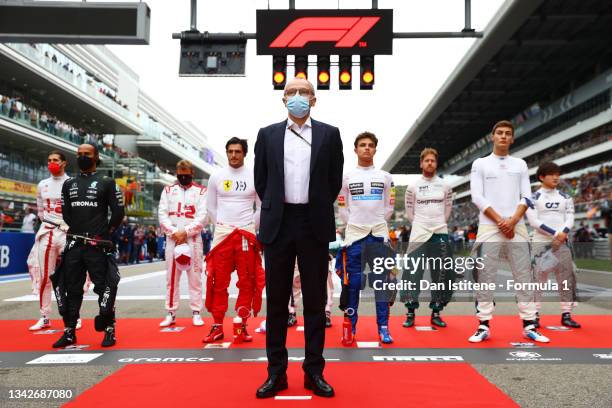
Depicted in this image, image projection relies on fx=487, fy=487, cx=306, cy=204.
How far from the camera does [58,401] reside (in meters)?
3.07

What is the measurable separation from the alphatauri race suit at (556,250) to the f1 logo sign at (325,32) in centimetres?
469

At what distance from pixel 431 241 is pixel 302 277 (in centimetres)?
281

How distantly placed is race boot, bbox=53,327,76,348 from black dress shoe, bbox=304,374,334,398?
2.74 m

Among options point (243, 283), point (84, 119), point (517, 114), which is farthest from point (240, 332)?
point (517, 114)

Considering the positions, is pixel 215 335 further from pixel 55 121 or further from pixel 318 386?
pixel 55 121

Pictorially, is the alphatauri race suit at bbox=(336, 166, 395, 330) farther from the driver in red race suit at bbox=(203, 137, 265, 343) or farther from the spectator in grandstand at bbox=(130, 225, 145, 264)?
the spectator in grandstand at bbox=(130, 225, 145, 264)

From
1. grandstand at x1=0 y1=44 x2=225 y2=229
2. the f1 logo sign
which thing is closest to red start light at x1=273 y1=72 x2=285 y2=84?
the f1 logo sign

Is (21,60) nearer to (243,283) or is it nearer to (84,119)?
(84,119)

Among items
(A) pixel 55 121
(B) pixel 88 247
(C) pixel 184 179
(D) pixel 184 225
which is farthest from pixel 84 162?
(A) pixel 55 121

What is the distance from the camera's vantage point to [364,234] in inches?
202

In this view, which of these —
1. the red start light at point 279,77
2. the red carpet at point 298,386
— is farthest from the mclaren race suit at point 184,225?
the red start light at point 279,77

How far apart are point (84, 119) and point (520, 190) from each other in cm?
4000

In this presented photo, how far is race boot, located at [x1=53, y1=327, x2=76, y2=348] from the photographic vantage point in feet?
15.4

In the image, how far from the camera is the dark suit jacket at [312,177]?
332cm
